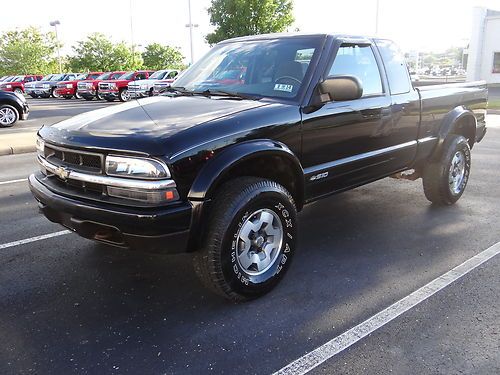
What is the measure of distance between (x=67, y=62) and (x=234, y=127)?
59977 mm

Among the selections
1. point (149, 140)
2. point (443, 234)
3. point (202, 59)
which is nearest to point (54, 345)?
point (149, 140)

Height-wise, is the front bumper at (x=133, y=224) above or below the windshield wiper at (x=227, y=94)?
below

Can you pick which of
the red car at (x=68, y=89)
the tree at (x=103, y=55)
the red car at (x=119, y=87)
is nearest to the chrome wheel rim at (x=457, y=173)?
the red car at (x=119, y=87)

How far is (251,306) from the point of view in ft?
11.1

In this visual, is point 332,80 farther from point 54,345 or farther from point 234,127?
point 54,345

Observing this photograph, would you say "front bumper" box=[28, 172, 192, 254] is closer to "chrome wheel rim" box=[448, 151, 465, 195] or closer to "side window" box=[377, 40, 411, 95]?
"side window" box=[377, 40, 411, 95]

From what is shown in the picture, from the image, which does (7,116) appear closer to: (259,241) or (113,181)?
(113,181)

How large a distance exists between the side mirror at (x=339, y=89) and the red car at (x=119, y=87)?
22.6m

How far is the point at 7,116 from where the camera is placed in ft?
46.6

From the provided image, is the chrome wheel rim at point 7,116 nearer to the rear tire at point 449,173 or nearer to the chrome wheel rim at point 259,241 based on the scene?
the rear tire at point 449,173

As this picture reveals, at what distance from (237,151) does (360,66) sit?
1883 millimetres

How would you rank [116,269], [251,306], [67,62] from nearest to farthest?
[251,306] < [116,269] < [67,62]

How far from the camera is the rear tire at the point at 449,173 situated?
5371 millimetres

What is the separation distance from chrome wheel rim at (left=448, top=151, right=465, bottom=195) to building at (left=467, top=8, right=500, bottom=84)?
34.4 m
